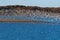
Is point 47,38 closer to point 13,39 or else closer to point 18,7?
point 13,39

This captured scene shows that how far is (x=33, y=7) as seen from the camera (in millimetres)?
93188

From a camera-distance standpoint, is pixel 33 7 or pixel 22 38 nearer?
pixel 22 38

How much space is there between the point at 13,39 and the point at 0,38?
1.02 m

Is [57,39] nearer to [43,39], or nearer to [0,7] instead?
[43,39]

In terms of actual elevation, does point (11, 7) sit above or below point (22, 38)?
below

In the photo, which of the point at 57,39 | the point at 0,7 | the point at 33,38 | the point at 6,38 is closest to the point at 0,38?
the point at 6,38

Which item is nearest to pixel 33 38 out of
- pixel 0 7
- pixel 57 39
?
pixel 57 39

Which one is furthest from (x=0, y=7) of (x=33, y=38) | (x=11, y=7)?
(x=33, y=38)

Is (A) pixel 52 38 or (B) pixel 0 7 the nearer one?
(A) pixel 52 38

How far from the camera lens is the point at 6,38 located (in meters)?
25.0

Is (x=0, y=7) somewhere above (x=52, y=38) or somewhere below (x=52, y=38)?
below

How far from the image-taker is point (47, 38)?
25.4 meters

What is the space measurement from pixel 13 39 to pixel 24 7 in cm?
6852

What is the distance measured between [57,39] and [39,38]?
157 centimetres
